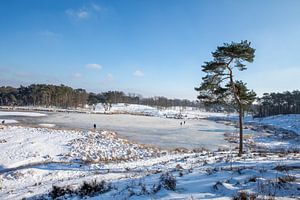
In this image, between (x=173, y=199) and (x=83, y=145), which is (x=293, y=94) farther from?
(x=173, y=199)

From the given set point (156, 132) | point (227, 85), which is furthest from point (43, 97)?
point (227, 85)

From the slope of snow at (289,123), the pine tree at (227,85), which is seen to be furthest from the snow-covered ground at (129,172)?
the slope of snow at (289,123)

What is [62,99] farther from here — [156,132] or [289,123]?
[289,123]

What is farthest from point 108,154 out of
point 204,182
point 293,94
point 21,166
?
point 293,94

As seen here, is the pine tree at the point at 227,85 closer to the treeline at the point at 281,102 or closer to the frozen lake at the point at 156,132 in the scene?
the frozen lake at the point at 156,132

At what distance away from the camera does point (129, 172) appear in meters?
15.8

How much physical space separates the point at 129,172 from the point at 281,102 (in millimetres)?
105604

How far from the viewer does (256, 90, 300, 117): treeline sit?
3829 inches

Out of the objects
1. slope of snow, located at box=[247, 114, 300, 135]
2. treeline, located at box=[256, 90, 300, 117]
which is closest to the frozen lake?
slope of snow, located at box=[247, 114, 300, 135]

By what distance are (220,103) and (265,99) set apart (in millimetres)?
93606

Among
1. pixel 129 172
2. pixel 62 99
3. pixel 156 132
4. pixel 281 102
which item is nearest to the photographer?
pixel 129 172

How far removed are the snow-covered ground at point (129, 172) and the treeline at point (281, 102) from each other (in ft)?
282

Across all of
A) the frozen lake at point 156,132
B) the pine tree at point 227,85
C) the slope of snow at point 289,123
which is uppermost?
the pine tree at point 227,85

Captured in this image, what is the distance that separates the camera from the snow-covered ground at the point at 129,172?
6.13 meters
